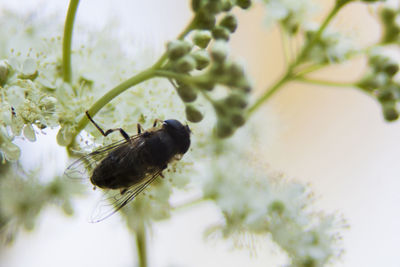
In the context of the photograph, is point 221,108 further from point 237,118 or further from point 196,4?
point 196,4

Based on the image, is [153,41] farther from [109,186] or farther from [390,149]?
[390,149]

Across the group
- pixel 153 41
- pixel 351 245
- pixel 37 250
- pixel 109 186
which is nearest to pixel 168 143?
pixel 109 186

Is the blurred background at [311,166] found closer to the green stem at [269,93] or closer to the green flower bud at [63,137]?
the green stem at [269,93]

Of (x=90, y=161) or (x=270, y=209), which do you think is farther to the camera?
(x=270, y=209)

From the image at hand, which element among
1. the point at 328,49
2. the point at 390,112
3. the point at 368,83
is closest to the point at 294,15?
the point at 328,49

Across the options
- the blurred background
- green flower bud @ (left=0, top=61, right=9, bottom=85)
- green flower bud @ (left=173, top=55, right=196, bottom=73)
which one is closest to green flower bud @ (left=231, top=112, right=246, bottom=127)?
green flower bud @ (left=173, top=55, right=196, bottom=73)

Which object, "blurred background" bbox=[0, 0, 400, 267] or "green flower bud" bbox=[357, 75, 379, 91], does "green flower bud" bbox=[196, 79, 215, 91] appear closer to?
"green flower bud" bbox=[357, 75, 379, 91]

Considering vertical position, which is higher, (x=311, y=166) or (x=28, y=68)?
(x=28, y=68)
